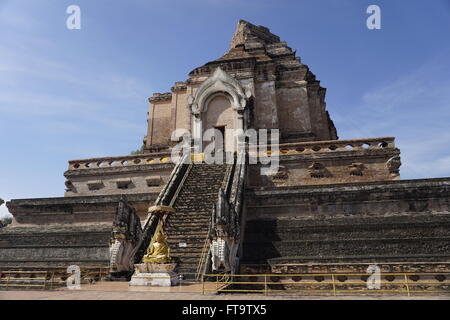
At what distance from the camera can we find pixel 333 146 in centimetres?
1930

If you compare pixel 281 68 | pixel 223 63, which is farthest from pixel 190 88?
pixel 281 68

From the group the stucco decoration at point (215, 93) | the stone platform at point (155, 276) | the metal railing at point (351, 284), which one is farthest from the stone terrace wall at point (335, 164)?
the stone platform at point (155, 276)

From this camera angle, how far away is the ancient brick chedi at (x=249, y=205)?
37.9 ft

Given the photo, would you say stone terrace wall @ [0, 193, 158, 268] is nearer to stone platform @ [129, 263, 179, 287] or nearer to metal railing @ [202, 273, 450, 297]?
stone platform @ [129, 263, 179, 287]

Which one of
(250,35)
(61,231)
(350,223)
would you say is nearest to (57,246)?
(61,231)

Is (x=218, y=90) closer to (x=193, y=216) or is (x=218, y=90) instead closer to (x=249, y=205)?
(x=249, y=205)

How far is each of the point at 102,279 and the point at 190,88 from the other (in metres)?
17.6

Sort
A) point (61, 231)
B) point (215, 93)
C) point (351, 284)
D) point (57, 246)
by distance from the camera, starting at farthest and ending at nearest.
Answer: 1. point (215, 93)
2. point (61, 231)
3. point (57, 246)
4. point (351, 284)

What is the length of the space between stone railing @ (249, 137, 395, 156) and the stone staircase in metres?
3.32

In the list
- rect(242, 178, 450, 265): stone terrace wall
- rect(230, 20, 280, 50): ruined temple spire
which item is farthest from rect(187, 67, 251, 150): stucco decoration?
rect(230, 20, 280, 50): ruined temple spire

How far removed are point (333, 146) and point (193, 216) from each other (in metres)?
9.72

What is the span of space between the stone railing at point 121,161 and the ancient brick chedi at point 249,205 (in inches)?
2.6
